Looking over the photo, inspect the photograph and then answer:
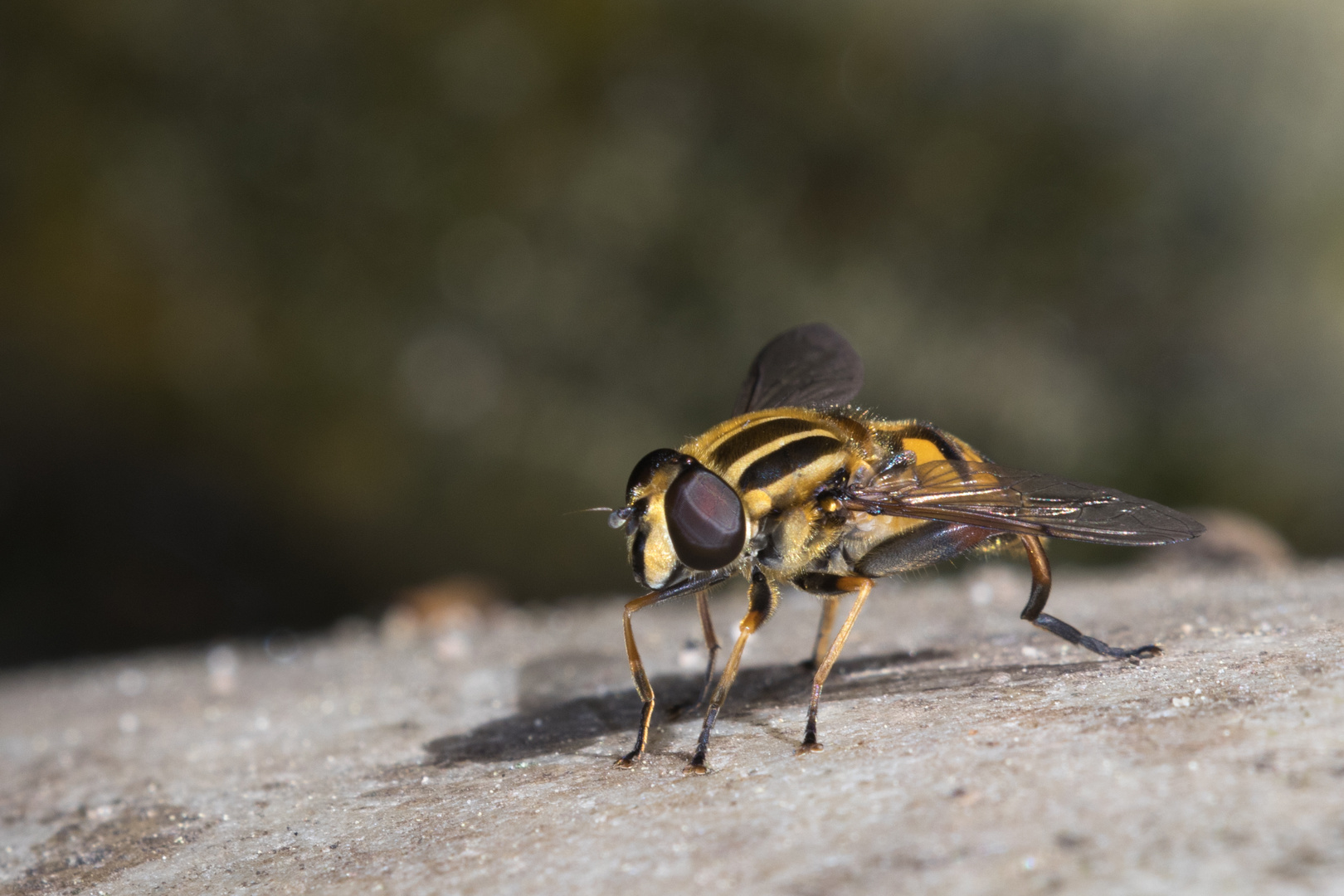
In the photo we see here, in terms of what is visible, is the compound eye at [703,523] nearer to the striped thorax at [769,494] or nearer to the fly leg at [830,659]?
the striped thorax at [769,494]

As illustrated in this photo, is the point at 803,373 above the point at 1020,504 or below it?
above

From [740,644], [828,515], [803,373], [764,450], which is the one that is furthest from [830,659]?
[803,373]

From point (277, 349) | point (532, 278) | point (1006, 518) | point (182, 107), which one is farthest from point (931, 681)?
point (182, 107)

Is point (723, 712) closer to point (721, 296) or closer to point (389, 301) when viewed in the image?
point (721, 296)

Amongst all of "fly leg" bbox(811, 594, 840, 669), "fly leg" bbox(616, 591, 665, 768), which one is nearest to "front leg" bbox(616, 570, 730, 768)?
"fly leg" bbox(616, 591, 665, 768)

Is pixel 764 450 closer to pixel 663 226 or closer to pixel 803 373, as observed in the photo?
pixel 803 373
